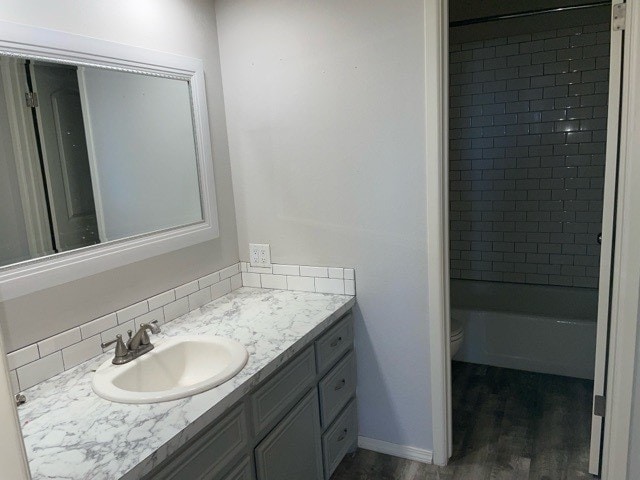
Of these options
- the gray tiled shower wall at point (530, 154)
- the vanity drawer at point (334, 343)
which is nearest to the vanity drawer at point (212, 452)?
the vanity drawer at point (334, 343)

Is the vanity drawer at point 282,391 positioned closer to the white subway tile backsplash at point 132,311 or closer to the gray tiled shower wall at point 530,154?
the white subway tile backsplash at point 132,311

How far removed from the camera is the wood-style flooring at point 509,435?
7.34 feet

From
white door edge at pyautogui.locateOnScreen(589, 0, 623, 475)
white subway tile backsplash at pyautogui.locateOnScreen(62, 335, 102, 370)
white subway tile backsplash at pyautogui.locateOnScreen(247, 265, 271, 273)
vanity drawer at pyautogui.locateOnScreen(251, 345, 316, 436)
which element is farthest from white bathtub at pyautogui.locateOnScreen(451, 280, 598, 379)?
white subway tile backsplash at pyautogui.locateOnScreen(62, 335, 102, 370)

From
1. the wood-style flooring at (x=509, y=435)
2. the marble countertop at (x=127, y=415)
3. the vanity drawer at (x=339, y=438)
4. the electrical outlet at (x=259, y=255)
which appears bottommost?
the wood-style flooring at (x=509, y=435)

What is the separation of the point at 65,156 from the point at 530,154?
303 centimetres

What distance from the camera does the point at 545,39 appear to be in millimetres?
3354

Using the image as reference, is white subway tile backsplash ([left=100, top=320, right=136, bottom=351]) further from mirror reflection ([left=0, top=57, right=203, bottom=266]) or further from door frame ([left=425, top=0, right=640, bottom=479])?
door frame ([left=425, top=0, right=640, bottom=479])

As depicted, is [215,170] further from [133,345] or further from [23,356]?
[23,356]

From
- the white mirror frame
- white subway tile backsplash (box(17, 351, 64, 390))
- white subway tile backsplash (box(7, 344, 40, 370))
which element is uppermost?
the white mirror frame

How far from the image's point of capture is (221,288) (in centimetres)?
237

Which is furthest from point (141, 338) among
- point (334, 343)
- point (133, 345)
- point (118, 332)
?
point (334, 343)

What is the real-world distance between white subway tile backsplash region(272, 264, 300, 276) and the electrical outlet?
1.7 inches

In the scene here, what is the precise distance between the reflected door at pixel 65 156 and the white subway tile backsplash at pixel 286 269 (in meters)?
0.90

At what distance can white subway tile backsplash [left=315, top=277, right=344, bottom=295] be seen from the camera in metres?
2.29
